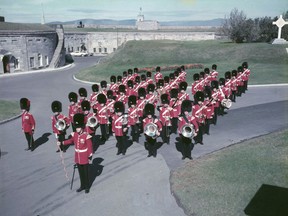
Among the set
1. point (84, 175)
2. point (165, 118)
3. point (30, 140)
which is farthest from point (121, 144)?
point (30, 140)

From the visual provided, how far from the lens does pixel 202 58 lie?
37625 mm

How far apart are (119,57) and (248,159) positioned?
33.0 metres

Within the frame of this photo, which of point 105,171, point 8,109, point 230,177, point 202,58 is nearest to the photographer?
point 230,177

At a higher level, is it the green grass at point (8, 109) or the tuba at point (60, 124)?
the tuba at point (60, 124)

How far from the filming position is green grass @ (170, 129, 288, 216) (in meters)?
7.45

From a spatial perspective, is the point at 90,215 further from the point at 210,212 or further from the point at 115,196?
the point at 210,212

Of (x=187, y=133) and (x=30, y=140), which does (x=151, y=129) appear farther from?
(x=30, y=140)

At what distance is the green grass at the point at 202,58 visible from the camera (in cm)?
2900

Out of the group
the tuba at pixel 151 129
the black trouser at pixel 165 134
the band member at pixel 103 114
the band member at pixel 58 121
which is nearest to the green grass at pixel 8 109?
the band member at pixel 58 121

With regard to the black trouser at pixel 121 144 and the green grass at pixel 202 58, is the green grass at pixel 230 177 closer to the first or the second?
the black trouser at pixel 121 144

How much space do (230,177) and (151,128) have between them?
2960 mm

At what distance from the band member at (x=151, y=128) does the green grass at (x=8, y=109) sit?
30.7ft

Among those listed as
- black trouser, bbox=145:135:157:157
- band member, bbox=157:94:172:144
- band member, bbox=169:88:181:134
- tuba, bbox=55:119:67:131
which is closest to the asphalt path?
black trouser, bbox=145:135:157:157

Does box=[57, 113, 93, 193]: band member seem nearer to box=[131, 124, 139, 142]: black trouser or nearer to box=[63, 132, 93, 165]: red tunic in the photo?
box=[63, 132, 93, 165]: red tunic
